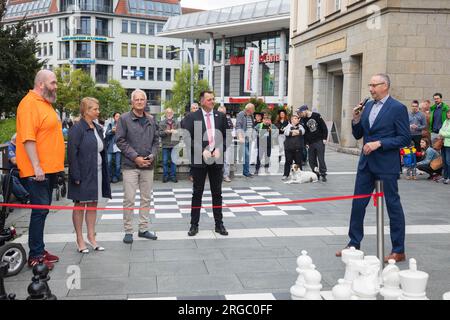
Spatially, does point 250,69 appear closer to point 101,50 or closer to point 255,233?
point 255,233

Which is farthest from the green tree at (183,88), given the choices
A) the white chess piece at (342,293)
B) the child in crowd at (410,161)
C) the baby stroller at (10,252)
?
the white chess piece at (342,293)

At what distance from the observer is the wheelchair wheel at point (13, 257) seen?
509cm

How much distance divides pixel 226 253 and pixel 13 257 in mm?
2287

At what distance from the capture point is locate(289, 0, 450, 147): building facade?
17.6 meters

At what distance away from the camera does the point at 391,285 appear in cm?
298

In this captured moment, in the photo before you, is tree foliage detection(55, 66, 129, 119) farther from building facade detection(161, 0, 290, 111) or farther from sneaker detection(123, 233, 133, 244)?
sneaker detection(123, 233, 133, 244)

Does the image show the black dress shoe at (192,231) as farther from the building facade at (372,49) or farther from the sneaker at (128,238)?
the building facade at (372,49)

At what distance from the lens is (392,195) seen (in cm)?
559

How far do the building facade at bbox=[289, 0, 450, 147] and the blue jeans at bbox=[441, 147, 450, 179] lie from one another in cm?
573

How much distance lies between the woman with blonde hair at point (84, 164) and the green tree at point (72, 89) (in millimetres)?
54986

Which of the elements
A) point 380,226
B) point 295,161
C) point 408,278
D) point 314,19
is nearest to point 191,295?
point 380,226

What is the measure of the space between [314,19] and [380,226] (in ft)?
77.0

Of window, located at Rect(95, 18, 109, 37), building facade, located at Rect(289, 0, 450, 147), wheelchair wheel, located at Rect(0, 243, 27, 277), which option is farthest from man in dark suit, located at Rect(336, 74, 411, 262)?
window, located at Rect(95, 18, 109, 37)
